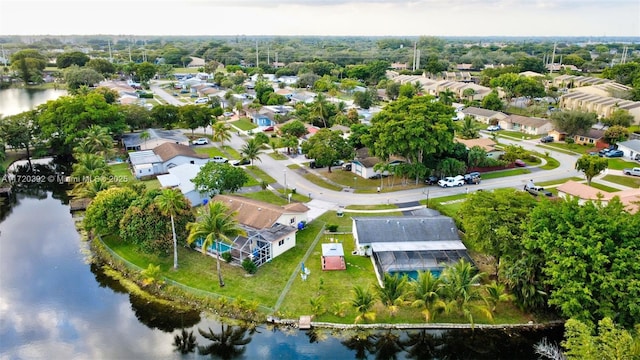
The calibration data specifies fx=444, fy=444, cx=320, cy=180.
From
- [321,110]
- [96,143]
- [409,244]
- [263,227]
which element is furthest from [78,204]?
[321,110]

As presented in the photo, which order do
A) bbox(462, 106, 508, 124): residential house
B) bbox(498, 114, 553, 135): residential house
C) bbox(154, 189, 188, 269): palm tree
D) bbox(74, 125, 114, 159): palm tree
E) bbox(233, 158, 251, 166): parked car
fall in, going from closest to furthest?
bbox(154, 189, 188, 269): palm tree → bbox(74, 125, 114, 159): palm tree → bbox(233, 158, 251, 166): parked car → bbox(498, 114, 553, 135): residential house → bbox(462, 106, 508, 124): residential house

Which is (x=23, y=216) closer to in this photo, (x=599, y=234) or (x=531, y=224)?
(x=531, y=224)

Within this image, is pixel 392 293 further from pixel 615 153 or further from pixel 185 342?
pixel 615 153

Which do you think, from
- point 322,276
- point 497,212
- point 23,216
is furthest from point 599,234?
point 23,216

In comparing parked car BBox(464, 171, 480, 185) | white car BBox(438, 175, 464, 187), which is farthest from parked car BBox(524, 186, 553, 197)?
white car BBox(438, 175, 464, 187)

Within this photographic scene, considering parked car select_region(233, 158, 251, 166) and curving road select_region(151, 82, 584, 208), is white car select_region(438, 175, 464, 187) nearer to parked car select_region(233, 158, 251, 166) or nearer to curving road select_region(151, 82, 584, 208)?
curving road select_region(151, 82, 584, 208)
